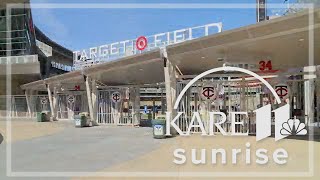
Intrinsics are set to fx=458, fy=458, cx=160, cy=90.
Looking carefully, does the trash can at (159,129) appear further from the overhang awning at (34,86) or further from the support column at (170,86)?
the overhang awning at (34,86)

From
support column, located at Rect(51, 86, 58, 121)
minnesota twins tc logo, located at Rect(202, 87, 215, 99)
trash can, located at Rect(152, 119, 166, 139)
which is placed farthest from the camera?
support column, located at Rect(51, 86, 58, 121)

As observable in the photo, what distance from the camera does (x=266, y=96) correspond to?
23.6m

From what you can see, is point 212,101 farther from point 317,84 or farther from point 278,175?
point 278,175

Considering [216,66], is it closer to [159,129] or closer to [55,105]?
[159,129]

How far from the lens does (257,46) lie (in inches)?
683

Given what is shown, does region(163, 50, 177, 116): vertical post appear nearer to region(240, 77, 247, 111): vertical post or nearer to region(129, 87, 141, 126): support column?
region(240, 77, 247, 111): vertical post

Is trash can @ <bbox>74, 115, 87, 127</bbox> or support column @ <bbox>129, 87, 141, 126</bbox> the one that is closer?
trash can @ <bbox>74, 115, 87, 127</bbox>

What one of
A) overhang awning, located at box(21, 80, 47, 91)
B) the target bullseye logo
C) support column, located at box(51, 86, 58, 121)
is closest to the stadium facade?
the target bullseye logo

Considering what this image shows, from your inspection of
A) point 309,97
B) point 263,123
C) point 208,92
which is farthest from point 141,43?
point 263,123

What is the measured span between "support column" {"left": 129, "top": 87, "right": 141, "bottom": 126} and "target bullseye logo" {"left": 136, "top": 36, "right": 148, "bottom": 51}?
3065mm

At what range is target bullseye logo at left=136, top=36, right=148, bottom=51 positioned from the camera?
2742 centimetres

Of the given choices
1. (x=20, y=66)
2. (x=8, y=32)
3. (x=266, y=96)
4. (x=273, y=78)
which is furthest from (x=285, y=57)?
(x=8, y=32)

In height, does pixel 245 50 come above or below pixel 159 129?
above

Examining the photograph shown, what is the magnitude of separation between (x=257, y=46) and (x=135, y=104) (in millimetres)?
13688
